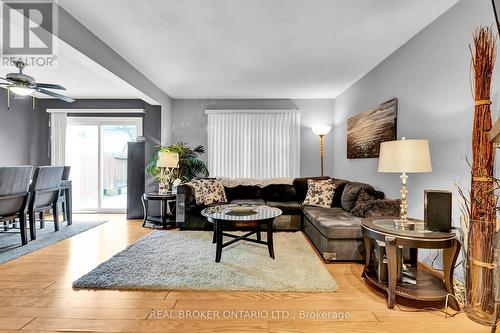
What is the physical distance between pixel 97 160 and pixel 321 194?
4745 mm

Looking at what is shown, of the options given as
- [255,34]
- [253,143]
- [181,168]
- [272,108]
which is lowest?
[181,168]

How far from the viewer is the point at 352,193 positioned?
10.9 ft

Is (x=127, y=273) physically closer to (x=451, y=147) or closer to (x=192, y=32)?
(x=192, y=32)

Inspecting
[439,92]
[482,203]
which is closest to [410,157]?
[482,203]

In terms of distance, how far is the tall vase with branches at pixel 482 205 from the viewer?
165cm

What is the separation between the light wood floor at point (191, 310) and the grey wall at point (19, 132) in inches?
132

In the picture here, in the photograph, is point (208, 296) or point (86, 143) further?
point (86, 143)

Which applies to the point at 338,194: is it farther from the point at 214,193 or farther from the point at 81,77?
the point at 81,77

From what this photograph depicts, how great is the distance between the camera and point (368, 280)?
2150 mm

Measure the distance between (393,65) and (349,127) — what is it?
1338mm

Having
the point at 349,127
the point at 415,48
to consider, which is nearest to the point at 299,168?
the point at 349,127

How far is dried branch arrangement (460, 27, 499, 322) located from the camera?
1650 mm

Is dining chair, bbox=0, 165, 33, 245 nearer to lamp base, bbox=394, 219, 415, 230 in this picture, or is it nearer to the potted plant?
the potted plant

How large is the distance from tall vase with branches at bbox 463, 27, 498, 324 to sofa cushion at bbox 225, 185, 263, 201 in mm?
3031
